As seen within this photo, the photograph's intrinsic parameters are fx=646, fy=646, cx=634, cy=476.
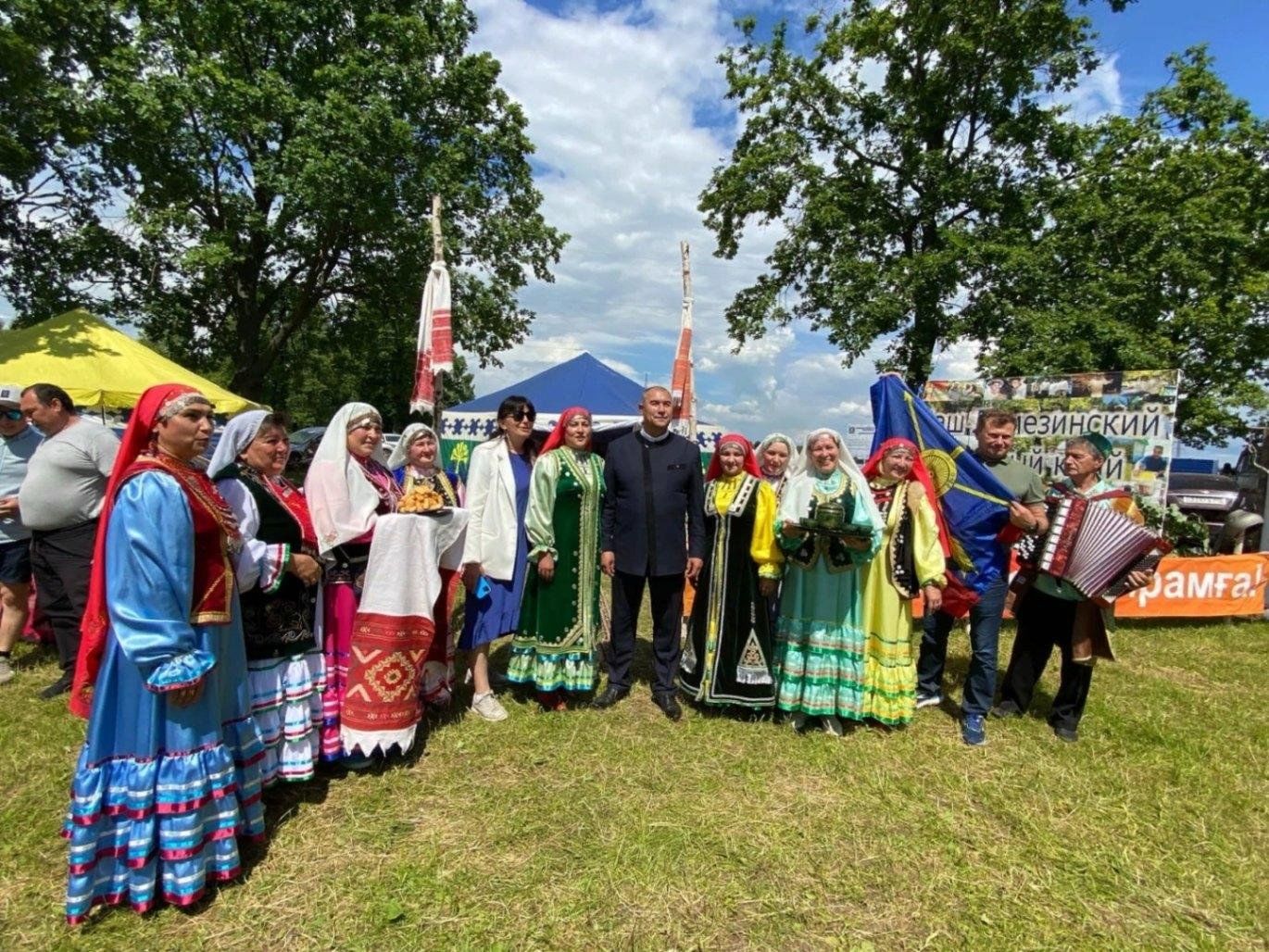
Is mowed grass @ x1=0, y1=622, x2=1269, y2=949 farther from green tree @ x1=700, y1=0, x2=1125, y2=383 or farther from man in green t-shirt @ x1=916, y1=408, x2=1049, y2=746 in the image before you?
green tree @ x1=700, y1=0, x2=1125, y2=383

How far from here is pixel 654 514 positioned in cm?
382

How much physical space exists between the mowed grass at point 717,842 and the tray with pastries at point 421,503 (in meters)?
1.32

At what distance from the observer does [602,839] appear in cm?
277

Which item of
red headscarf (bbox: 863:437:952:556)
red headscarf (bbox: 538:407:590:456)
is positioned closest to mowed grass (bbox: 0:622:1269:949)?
red headscarf (bbox: 863:437:952:556)

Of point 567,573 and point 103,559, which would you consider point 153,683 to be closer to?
point 103,559

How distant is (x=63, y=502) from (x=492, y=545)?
2.55 meters

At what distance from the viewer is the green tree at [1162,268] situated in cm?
1038

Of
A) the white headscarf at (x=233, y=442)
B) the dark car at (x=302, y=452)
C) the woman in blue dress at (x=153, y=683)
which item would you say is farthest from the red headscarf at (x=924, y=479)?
the dark car at (x=302, y=452)

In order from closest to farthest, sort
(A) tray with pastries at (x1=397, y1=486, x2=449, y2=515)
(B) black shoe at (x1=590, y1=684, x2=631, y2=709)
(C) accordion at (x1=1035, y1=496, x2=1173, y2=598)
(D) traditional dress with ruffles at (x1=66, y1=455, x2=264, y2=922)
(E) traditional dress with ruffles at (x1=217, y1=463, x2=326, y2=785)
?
(D) traditional dress with ruffles at (x1=66, y1=455, x2=264, y2=922) → (E) traditional dress with ruffles at (x1=217, y1=463, x2=326, y2=785) → (A) tray with pastries at (x1=397, y1=486, x2=449, y2=515) → (C) accordion at (x1=1035, y1=496, x2=1173, y2=598) → (B) black shoe at (x1=590, y1=684, x2=631, y2=709)

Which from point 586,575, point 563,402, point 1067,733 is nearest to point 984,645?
point 1067,733

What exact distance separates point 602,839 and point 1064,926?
69.3 inches

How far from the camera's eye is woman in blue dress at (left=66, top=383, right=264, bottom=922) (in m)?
2.04

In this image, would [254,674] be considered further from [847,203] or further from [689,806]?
[847,203]

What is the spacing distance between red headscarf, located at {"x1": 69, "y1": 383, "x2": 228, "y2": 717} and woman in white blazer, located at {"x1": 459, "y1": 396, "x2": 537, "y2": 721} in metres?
1.86
